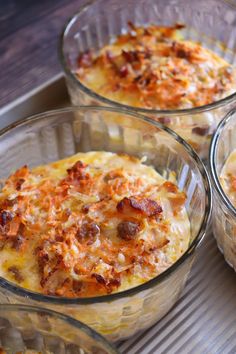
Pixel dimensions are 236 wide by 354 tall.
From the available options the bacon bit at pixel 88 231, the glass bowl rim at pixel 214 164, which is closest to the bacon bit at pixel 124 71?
the glass bowl rim at pixel 214 164

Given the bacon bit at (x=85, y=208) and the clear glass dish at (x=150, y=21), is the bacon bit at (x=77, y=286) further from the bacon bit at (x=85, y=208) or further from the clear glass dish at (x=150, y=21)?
the clear glass dish at (x=150, y=21)

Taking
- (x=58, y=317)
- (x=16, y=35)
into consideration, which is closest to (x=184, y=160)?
(x=58, y=317)

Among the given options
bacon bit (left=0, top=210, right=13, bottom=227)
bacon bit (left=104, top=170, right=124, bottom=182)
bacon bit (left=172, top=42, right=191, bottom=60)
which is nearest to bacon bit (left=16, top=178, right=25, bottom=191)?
bacon bit (left=0, top=210, right=13, bottom=227)

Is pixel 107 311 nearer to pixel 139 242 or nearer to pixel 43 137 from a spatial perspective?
pixel 139 242

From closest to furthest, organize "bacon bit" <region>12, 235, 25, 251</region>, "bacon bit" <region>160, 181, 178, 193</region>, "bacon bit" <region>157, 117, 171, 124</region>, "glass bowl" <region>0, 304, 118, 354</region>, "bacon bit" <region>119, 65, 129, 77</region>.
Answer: "glass bowl" <region>0, 304, 118, 354</region>
"bacon bit" <region>12, 235, 25, 251</region>
"bacon bit" <region>160, 181, 178, 193</region>
"bacon bit" <region>157, 117, 171, 124</region>
"bacon bit" <region>119, 65, 129, 77</region>

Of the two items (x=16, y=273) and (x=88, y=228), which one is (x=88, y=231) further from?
(x=16, y=273)

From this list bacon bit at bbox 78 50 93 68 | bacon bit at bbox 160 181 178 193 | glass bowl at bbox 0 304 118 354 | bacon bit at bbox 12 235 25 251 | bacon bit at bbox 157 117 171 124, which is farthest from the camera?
bacon bit at bbox 78 50 93 68

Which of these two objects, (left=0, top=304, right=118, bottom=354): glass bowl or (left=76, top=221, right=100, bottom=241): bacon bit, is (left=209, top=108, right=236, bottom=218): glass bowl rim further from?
(left=0, top=304, right=118, bottom=354): glass bowl
